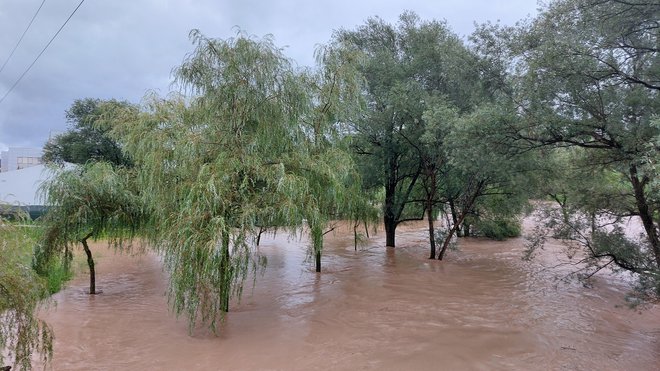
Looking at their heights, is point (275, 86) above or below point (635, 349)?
above

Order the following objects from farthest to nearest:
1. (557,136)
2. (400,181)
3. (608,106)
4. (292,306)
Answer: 1. (400,181)
2. (292,306)
3. (557,136)
4. (608,106)

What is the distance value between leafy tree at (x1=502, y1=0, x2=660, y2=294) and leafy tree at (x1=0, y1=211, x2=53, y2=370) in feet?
23.0

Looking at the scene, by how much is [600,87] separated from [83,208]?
10158mm

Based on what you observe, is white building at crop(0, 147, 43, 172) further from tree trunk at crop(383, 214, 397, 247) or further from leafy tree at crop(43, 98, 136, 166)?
tree trunk at crop(383, 214, 397, 247)

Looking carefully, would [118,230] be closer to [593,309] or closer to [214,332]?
[214,332]

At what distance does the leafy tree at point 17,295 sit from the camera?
329 cm

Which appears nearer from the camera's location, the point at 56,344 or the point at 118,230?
the point at 56,344

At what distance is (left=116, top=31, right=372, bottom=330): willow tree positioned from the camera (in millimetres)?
6113

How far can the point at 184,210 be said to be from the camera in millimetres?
6145

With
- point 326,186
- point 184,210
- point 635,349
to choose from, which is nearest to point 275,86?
point 326,186

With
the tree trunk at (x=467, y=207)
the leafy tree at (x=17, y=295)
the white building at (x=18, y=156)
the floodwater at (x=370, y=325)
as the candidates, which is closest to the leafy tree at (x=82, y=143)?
the floodwater at (x=370, y=325)

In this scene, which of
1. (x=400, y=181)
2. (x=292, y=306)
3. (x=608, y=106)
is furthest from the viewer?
(x=400, y=181)

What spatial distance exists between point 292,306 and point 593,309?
680 cm

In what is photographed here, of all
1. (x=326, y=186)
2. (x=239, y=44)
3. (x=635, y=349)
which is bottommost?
(x=635, y=349)
